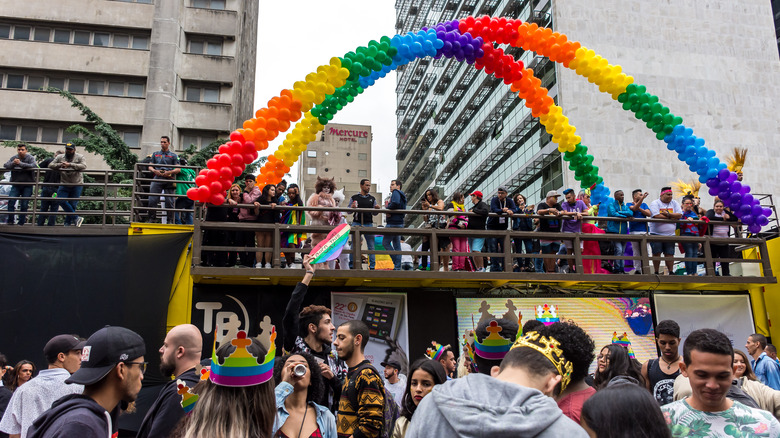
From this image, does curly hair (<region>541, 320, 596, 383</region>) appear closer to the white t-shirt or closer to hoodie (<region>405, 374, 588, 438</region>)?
hoodie (<region>405, 374, 588, 438</region>)

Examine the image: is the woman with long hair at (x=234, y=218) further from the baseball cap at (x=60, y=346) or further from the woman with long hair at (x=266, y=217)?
the baseball cap at (x=60, y=346)

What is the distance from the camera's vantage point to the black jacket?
3533 mm

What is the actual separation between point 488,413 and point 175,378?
2.25m

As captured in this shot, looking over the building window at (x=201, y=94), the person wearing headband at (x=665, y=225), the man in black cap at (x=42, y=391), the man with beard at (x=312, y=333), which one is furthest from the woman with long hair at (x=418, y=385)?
the building window at (x=201, y=94)

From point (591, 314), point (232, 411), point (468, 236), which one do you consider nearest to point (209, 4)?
point (468, 236)

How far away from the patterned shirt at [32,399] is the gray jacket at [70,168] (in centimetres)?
754

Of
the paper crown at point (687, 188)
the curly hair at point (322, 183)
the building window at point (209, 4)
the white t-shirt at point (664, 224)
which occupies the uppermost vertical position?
the building window at point (209, 4)

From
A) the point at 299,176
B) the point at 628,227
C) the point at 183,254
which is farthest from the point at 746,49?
the point at 299,176

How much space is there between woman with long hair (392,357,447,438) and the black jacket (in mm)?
1734

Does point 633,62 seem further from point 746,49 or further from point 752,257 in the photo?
point 752,257

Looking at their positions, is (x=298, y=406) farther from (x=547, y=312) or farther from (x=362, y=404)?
(x=547, y=312)

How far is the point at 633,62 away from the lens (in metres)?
33.0

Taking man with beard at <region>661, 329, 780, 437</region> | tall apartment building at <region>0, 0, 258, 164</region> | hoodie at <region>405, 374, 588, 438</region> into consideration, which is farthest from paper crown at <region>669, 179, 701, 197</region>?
tall apartment building at <region>0, 0, 258, 164</region>

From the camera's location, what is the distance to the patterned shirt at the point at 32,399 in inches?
209
